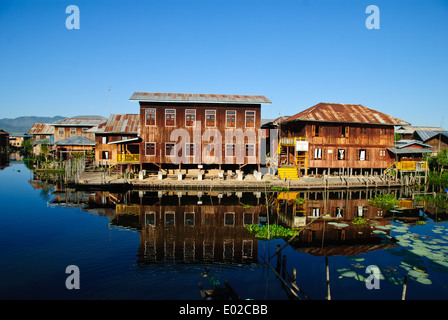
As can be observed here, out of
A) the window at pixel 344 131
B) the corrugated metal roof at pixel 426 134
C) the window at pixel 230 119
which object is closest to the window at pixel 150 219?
the window at pixel 230 119

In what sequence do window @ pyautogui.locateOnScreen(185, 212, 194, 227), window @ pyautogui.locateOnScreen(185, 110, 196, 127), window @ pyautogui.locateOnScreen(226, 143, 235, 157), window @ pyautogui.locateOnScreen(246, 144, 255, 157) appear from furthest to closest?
window @ pyautogui.locateOnScreen(246, 144, 255, 157), window @ pyautogui.locateOnScreen(226, 143, 235, 157), window @ pyautogui.locateOnScreen(185, 110, 196, 127), window @ pyautogui.locateOnScreen(185, 212, 194, 227)

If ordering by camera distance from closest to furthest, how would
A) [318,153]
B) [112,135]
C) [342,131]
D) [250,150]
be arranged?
1. [250,150]
2. [318,153]
3. [342,131]
4. [112,135]

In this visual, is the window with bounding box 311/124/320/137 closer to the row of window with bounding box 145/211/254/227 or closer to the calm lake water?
the calm lake water

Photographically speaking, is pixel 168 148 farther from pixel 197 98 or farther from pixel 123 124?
pixel 123 124

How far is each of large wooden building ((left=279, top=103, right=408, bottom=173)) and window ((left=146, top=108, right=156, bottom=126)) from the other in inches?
652

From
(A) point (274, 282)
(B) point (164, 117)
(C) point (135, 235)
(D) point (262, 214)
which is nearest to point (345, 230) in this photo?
(D) point (262, 214)

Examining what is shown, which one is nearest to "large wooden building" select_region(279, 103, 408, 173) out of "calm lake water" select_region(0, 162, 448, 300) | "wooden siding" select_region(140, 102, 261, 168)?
"wooden siding" select_region(140, 102, 261, 168)

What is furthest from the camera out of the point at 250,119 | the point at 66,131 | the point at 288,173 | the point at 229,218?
the point at 66,131

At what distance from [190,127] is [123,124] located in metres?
15.1

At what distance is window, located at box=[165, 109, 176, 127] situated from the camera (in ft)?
111

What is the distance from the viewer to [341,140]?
36.9m

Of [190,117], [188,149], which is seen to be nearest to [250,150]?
[188,149]

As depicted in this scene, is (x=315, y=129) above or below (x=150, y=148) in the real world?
above

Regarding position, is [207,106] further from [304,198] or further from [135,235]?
[135,235]
